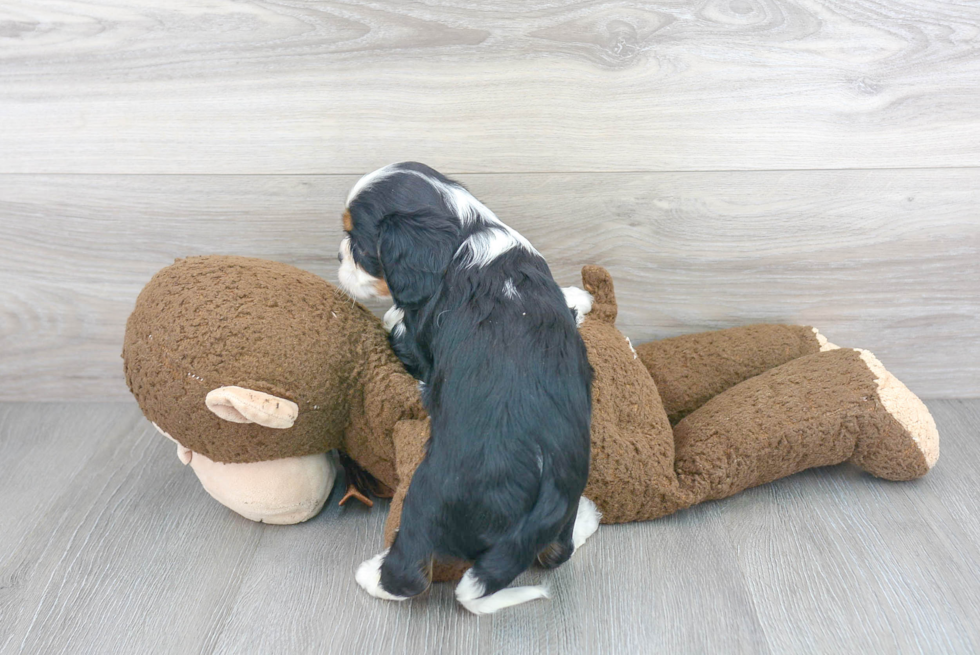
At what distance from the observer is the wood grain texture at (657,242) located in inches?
61.6

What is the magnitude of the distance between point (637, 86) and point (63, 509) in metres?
1.42

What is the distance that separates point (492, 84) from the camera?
58.4 inches

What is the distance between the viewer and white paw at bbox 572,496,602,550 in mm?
1293

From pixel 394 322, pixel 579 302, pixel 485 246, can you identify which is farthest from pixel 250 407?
pixel 579 302

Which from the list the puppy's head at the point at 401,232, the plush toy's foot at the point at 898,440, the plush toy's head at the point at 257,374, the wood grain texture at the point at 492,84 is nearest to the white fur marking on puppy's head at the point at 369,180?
the puppy's head at the point at 401,232

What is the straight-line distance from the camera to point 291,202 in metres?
1.58

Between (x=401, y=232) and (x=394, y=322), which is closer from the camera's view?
(x=401, y=232)

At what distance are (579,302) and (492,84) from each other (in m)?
0.48

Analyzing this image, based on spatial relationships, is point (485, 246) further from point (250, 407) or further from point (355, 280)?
point (250, 407)

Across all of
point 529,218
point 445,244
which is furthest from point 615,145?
point 445,244

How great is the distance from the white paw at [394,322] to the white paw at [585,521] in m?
0.45

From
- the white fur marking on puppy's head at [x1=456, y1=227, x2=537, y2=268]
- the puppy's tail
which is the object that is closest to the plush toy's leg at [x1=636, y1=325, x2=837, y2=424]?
the puppy's tail

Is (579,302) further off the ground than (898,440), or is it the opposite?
(579,302)

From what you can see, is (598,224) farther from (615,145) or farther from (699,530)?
(699,530)
